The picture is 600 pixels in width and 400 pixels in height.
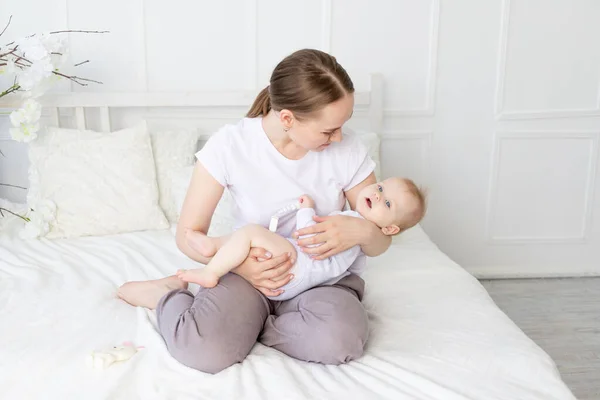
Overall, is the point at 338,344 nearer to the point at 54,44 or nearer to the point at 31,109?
the point at 31,109

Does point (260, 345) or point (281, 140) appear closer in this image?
point (260, 345)

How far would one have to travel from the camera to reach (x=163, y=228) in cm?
245

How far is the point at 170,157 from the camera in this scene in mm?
2559

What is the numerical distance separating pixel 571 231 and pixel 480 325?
1751mm

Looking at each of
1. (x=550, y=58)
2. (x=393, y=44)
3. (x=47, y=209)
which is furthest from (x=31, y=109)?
(x=550, y=58)

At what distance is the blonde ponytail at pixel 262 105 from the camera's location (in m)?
1.75

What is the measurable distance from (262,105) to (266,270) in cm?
49

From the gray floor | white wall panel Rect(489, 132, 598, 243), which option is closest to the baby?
the gray floor

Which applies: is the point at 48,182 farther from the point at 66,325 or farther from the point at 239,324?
the point at 239,324

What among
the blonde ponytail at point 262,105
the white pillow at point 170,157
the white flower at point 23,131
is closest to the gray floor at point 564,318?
the blonde ponytail at point 262,105

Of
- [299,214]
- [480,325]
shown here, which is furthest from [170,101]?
[480,325]

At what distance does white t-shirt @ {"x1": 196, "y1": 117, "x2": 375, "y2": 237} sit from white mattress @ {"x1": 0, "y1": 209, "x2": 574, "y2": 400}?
13.7 inches

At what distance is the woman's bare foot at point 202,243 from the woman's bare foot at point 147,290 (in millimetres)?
183

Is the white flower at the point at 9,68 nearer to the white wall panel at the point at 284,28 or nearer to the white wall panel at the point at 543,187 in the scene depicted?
the white wall panel at the point at 284,28
